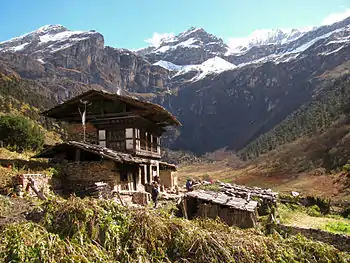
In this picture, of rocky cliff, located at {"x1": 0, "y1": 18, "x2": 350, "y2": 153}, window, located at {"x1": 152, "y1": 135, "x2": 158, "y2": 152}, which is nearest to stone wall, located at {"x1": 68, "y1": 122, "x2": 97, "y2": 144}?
window, located at {"x1": 152, "y1": 135, "x2": 158, "y2": 152}

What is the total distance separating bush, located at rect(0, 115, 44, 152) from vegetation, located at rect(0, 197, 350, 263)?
25090mm

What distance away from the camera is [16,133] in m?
30.1

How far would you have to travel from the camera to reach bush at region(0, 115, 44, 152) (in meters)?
29.6

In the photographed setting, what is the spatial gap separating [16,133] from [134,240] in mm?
27550

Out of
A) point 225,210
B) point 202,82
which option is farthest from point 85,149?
point 202,82

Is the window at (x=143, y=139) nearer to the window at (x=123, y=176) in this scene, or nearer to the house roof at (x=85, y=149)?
the window at (x=123, y=176)

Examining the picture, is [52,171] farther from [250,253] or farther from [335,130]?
[335,130]

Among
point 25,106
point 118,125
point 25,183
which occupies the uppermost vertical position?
point 25,106

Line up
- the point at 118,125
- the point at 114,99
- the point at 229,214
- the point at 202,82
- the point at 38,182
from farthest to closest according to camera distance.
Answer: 1. the point at 202,82
2. the point at 118,125
3. the point at 114,99
4. the point at 38,182
5. the point at 229,214

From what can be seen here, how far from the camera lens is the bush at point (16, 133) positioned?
1166 inches

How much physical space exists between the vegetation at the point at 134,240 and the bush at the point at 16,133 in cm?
2509

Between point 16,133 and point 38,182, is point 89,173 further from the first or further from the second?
point 16,133

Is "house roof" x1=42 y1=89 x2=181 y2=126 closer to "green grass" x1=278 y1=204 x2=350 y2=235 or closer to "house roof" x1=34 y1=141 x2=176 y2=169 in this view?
"house roof" x1=34 y1=141 x2=176 y2=169

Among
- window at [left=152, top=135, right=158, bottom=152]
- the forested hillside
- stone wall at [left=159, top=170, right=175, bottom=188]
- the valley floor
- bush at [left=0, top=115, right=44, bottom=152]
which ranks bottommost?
the valley floor
